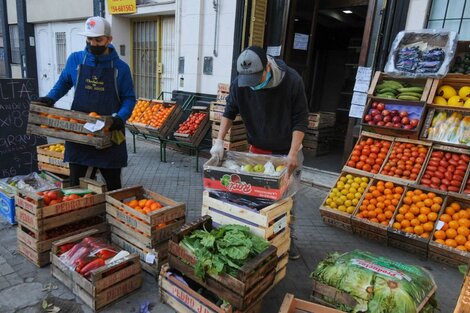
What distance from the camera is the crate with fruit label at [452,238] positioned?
135 inches

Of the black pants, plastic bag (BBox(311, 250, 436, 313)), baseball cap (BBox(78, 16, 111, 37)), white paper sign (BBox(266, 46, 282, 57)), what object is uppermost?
white paper sign (BBox(266, 46, 282, 57))

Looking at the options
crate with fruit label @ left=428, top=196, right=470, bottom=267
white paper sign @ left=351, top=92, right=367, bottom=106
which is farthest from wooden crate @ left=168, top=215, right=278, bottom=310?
white paper sign @ left=351, top=92, right=367, bottom=106

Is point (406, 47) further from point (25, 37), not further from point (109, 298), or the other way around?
point (25, 37)

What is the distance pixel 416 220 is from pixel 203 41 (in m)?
5.67

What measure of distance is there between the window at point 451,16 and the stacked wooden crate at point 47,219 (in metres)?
5.28

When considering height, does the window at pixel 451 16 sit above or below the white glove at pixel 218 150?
above

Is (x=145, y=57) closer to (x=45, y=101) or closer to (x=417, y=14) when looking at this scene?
(x=45, y=101)

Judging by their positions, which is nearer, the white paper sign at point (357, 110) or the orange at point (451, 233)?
the orange at point (451, 233)

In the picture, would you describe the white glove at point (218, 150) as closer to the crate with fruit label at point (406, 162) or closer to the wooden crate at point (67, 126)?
the wooden crate at point (67, 126)

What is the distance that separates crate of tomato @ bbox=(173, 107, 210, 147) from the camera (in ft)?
20.5

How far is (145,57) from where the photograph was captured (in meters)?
9.20

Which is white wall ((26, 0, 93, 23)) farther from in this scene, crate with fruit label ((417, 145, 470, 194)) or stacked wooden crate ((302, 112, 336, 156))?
crate with fruit label ((417, 145, 470, 194))

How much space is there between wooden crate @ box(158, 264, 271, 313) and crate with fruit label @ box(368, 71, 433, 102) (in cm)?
354

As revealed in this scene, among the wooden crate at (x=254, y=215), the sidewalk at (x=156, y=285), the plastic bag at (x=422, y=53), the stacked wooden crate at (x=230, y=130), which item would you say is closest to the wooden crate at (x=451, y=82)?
the plastic bag at (x=422, y=53)
